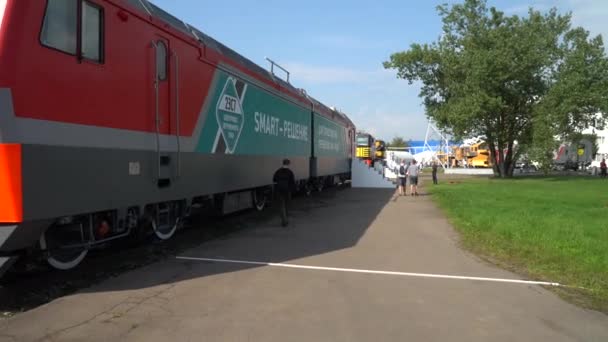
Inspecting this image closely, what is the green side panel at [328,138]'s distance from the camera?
1939 cm

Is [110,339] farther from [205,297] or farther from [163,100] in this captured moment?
[163,100]

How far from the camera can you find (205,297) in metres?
6.05

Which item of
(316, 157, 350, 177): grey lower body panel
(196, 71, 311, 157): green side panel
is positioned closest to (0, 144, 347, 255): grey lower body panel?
(196, 71, 311, 157): green side panel

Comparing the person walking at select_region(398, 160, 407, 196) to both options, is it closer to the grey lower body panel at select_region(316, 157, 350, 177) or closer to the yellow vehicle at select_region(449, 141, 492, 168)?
the grey lower body panel at select_region(316, 157, 350, 177)

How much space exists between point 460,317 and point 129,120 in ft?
15.3

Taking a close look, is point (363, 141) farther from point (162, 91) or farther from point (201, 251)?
point (162, 91)

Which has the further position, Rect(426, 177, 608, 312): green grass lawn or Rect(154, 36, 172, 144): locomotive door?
Rect(154, 36, 172, 144): locomotive door

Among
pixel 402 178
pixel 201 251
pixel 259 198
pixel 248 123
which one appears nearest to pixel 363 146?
pixel 402 178

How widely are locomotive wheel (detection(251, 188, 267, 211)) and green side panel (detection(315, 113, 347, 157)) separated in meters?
4.90

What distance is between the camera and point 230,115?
10398mm

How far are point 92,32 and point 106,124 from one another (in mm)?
1087

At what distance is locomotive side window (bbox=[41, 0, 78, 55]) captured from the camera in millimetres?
5633

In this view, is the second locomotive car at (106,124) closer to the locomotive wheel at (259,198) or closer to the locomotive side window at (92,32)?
the locomotive side window at (92,32)

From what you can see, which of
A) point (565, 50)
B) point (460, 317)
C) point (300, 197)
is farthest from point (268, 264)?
point (565, 50)
